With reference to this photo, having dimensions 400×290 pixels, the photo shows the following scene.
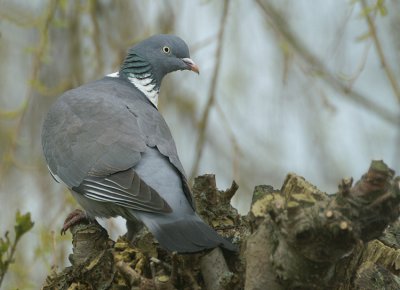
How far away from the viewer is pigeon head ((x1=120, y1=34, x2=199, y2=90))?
5.76m

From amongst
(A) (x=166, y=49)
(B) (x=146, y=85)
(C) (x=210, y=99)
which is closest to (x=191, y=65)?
(A) (x=166, y=49)

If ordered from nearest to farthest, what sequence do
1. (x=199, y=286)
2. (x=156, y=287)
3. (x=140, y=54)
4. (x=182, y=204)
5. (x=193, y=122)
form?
1. (x=156, y=287)
2. (x=199, y=286)
3. (x=182, y=204)
4. (x=140, y=54)
5. (x=193, y=122)

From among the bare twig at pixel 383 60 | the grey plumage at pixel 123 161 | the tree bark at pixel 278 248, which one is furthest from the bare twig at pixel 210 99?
the bare twig at pixel 383 60

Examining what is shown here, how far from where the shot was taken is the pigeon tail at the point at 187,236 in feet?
11.7

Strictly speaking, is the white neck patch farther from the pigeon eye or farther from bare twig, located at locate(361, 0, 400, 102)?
bare twig, located at locate(361, 0, 400, 102)

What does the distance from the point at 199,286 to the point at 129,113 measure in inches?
61.9

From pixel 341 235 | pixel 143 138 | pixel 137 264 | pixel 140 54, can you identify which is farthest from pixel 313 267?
pixel 140 54

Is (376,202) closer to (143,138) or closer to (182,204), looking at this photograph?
(182,204)

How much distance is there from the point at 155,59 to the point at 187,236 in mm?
2424

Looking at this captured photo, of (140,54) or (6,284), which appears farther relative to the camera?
(140,54)

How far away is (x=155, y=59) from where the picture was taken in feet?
19.1

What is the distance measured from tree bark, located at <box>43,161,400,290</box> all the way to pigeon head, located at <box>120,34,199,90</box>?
1.71m

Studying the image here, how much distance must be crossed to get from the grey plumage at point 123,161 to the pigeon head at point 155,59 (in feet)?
0.78

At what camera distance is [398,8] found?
523 cm
